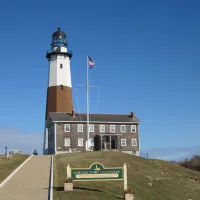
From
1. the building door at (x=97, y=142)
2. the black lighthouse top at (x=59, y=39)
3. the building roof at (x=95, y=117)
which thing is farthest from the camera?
the black lighthouse top at (x=59, y=39)

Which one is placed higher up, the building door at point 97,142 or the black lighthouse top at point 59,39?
the black lighthouse top at point 59,39

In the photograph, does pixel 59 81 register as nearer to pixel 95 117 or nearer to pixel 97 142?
pixel 95 117

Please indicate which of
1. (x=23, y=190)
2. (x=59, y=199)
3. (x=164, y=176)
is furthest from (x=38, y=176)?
(x=164, y=176)

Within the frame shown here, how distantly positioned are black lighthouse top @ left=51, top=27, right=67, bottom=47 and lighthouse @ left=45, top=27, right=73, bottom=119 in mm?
213

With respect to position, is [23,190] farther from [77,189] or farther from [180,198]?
[180,198]

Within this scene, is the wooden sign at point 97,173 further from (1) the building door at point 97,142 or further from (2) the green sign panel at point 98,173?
(1) the building door at point 97,142

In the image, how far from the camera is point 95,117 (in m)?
62.2

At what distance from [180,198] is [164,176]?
8533mm

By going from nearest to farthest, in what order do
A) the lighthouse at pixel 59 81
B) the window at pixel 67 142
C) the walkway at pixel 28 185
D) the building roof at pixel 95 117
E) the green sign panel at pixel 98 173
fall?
1. the walkway at pixel 28 185
2. the green sign panel at pixel 98 173
3. the window at pixel 67 142
4. the building roof at pixel 95 117
5. the lighthouse at pixel 59 81

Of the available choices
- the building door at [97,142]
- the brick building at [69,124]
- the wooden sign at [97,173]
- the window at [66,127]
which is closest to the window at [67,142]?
the brick building at [69,124]

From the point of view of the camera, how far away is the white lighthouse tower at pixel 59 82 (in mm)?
64250

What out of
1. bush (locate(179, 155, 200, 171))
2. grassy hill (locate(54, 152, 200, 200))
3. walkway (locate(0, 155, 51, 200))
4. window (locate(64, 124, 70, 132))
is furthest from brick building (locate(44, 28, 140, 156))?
walkway (locate(0, 155, 51, 200))


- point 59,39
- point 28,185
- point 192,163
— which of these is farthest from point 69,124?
point 28,185

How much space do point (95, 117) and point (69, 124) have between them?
469 centimetres
